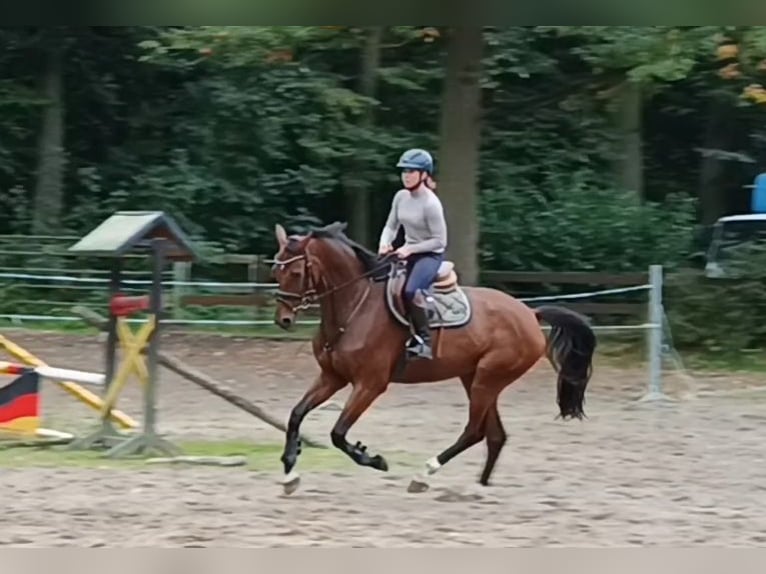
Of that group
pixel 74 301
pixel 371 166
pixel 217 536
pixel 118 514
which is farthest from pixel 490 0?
pixel 371 166

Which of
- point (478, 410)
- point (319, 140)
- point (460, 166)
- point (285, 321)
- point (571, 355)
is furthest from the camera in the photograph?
point (319, 140)

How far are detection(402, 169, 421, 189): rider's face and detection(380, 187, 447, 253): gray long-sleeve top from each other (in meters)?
0.05

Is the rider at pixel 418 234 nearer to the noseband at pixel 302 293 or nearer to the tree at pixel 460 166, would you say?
the noseband at pixel 302 293

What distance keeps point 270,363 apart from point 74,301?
4.42 meters

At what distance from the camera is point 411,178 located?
25.0ft

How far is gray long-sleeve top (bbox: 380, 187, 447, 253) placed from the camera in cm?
768

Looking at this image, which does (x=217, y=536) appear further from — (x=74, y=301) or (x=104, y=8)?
(x=74, y=301)

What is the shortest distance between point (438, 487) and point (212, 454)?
191cm

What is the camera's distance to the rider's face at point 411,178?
761 cm

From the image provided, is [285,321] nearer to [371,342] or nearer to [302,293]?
[302,293]

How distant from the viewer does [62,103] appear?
2256 cm

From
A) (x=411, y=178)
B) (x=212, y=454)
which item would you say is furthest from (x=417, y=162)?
(x=212, y=454)

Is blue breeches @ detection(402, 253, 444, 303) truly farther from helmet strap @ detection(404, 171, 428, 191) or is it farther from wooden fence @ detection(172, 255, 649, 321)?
wooden fence @ detection(172, 255, 649, 321)

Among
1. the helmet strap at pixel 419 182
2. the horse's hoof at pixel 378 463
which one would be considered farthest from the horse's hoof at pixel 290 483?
the helmet strap at pixel 419 182
